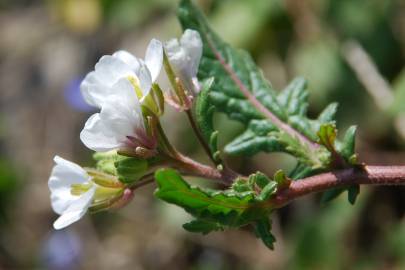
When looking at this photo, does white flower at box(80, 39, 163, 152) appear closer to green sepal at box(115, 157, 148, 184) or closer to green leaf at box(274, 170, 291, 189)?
green sepal at box(115, 157, 148, 184)

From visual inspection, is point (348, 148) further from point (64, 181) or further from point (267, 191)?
point (64, 181)

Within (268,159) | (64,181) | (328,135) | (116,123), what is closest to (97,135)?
(116,123)

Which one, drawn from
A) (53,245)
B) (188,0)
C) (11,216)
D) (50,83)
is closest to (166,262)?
(53,245)

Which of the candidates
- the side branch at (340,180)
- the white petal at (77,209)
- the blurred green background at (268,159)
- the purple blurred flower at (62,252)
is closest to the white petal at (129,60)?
the white petal at (77,209)

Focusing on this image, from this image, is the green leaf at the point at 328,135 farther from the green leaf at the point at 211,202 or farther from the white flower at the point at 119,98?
the white flower at the point at 119,98

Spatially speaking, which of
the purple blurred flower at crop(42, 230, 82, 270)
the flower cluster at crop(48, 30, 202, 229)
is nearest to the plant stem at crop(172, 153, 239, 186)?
the flower cluster at crop(48, 30, 202, 229)
